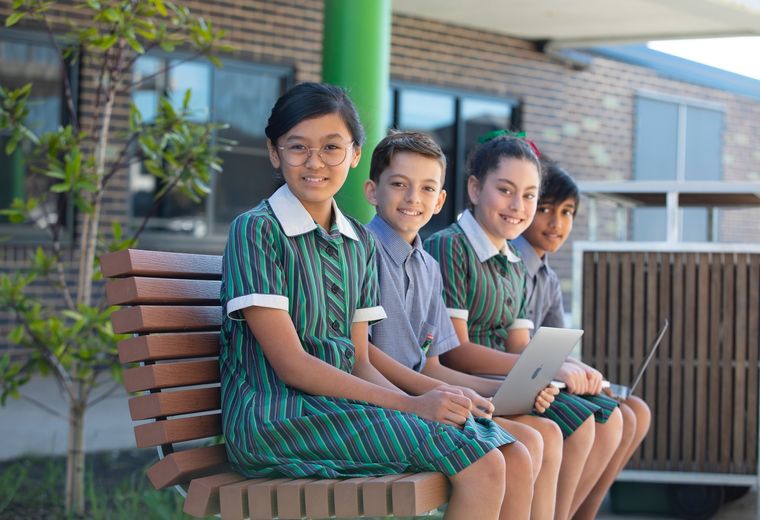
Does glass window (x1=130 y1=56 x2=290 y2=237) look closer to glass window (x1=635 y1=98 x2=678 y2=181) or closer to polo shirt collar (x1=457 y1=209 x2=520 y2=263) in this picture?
glass window (x1=635 y1=98 x2=678 y2=181)

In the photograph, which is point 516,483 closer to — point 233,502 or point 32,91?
point 233,502

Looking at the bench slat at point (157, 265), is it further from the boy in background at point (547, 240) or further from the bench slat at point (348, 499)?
the boy in background at point (547, 240)

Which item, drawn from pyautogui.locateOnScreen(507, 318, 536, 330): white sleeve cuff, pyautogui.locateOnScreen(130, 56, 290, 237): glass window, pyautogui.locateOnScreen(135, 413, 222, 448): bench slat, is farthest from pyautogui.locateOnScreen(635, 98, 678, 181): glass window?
pyautogui.locateOnScreen(135, 413, 222, 448): bench slat

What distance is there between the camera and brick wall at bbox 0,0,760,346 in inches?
396

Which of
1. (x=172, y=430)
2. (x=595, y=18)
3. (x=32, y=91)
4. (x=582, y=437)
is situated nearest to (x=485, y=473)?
(x=172, y=430)

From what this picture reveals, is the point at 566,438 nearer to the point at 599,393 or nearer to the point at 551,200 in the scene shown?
the point at 599,393

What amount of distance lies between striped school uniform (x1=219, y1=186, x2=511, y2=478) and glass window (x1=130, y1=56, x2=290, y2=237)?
270 inches

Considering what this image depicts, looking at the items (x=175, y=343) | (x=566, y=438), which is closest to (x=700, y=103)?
(x=566, y=438)

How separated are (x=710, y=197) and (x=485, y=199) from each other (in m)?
2.08

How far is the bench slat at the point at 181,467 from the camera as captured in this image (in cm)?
284

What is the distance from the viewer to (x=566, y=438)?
3.66 m

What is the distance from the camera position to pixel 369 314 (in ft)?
10.2

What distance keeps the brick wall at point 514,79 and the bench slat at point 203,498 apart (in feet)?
21.7

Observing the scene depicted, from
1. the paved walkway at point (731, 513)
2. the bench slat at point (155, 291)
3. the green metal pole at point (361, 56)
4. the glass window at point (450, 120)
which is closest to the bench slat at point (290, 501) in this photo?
the bench slat at point (155, 291)
